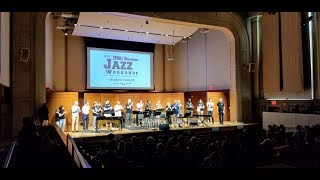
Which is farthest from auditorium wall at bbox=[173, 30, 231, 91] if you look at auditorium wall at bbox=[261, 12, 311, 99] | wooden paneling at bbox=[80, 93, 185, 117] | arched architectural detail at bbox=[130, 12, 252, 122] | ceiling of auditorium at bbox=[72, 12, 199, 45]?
auditorium wall at bbox=[261, 12, 311, 99]

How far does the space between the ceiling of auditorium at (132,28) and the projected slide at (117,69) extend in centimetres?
103

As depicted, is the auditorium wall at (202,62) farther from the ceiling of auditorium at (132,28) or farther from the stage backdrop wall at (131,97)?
the stage backdrop wall at (131,97)

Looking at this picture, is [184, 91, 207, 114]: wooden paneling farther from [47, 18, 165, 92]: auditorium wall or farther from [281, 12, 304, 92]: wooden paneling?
[47, 18, 165, 92]: auditorium wall

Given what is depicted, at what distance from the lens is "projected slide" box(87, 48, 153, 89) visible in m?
17.1

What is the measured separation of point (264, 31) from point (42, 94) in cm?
1154

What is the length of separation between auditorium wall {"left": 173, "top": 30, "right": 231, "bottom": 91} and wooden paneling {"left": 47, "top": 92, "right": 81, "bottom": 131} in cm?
782

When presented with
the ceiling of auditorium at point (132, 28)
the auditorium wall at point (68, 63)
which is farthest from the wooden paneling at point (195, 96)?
A: the auditorium wall at point (68, 63)

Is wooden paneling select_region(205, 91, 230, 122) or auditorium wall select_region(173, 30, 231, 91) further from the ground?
auditorium wall select_region(173, 30, 231, 91)

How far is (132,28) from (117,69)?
3.05 m

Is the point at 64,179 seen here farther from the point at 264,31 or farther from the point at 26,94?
the point at 264,31

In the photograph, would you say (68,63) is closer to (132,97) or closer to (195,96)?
(132,97)

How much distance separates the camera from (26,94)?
33.5 feet

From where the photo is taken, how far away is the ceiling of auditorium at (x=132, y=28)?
45.7ft

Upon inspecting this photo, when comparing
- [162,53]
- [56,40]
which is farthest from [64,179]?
[162,53]
